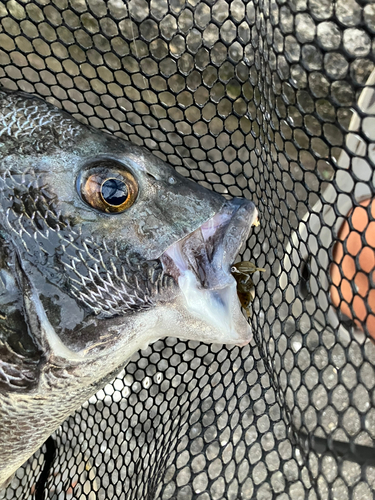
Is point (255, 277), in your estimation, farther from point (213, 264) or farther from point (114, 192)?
point (114, 192)

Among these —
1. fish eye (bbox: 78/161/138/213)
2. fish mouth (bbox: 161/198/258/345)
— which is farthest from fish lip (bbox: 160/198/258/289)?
fish eye (bbox: 78/161/138/213)

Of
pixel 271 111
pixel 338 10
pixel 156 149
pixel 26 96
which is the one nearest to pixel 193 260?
pixel 26 96

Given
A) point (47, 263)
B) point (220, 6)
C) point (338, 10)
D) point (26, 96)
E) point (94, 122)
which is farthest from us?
point (94, 122)

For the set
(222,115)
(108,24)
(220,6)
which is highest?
(220,6)

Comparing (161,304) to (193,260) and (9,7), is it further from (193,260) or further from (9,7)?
(9,7)

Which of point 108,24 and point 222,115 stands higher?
point 108,24

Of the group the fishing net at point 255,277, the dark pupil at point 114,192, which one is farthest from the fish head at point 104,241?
the fishing net at point 255,277

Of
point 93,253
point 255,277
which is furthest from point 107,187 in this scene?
point 255,277
